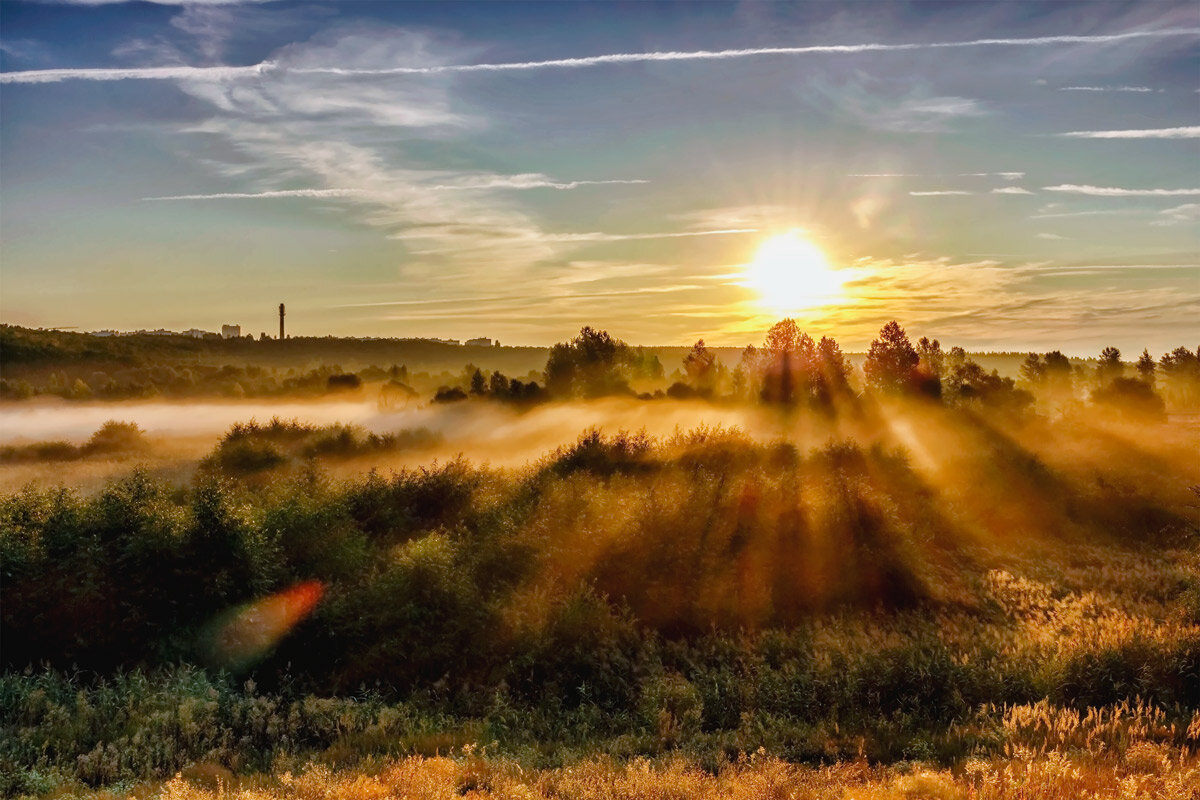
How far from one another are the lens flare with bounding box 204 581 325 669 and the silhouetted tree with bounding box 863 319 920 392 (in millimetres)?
85352

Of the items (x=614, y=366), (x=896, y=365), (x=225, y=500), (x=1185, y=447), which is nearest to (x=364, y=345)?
(x=614, y=366)

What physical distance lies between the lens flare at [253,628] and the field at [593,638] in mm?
72

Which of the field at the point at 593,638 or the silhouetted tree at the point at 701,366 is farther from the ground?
the silhouetted tree at the point at 701,366

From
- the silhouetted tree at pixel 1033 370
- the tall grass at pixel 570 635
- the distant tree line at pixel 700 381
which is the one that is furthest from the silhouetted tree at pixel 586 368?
the silhouetted tree at pixel 1033 370

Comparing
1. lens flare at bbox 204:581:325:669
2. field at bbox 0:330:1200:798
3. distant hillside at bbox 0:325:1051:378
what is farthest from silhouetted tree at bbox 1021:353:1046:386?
lens flare at bbox 204:581:325:669

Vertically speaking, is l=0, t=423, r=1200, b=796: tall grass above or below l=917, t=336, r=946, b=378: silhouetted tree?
below

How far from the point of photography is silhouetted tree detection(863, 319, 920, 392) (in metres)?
99.4

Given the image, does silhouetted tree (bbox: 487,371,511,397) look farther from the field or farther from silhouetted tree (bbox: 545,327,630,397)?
the field

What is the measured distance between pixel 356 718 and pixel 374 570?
852cm

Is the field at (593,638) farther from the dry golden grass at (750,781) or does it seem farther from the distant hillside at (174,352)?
the distant hillside at (174,352)

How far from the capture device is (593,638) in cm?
2283

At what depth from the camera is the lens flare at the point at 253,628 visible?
848 inches

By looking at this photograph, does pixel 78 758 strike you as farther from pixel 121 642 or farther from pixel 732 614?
pixel 732 614

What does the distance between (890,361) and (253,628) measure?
298 ft
